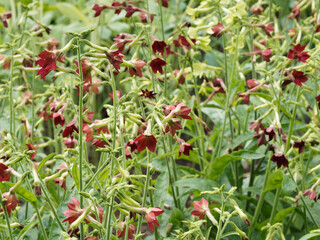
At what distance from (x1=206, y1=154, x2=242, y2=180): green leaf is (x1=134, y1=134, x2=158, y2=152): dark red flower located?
658 millimetres

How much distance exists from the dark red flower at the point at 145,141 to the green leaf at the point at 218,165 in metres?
0.66

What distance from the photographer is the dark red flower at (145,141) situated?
53.0 inches

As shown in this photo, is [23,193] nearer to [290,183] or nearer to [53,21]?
[290,183]

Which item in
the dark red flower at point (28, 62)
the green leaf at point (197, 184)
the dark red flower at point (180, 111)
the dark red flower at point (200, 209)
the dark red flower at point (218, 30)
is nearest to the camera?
the dark red flower at point (180, 111)

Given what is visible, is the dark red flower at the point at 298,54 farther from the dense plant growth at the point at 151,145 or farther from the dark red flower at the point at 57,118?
the dark red flower at the point at 57,118

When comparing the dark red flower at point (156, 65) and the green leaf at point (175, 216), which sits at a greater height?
the dark red flower at point (156, 65)

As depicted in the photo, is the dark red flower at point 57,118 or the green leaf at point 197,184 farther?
the green leaf at point 197,184

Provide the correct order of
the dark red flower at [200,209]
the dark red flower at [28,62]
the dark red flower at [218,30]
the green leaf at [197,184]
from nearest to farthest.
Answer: the dark red flower at [200,209], the green leaf at [197,184], the dark red flower at [218,30], the dark red flower at [28,62]

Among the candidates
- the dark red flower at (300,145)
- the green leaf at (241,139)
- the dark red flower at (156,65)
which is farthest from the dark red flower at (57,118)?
the dark red flower at (300,145)

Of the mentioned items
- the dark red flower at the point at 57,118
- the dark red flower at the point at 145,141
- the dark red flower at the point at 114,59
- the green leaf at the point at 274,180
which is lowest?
the green leaf at the point at 274,180

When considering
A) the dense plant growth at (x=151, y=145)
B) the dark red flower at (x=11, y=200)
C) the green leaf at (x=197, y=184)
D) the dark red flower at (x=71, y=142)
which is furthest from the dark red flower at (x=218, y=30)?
the dark red flower at (x=11, y=200)

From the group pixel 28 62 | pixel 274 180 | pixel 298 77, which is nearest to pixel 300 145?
pixel 274 180

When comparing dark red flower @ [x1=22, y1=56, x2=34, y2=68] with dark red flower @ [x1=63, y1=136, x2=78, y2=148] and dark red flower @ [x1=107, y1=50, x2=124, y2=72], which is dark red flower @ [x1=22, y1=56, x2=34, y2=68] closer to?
dark red flower @ [x1=63, y1=136, x2=78, y2=148]

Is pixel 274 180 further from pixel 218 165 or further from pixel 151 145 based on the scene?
pixel 151 145
